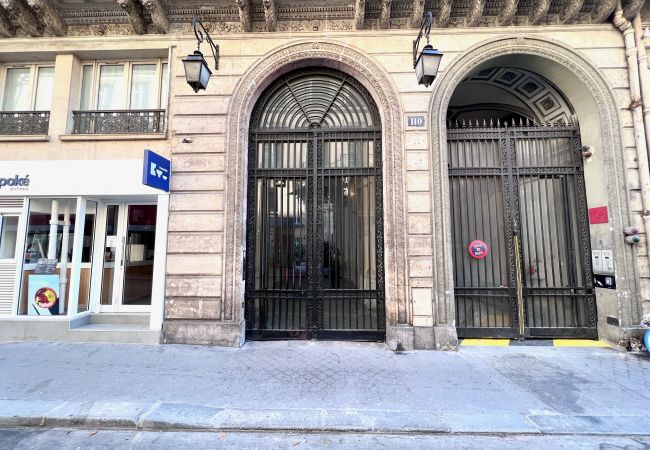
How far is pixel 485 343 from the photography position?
6148mm

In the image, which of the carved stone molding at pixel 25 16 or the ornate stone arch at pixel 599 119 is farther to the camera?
the carved stone molding at pixel 25 16

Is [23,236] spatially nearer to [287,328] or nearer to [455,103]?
[287,328]

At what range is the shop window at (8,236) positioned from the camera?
6.60 m

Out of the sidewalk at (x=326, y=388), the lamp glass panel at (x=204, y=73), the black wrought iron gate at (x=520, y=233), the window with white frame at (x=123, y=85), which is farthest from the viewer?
the window with white frame at (x=123, y=85)

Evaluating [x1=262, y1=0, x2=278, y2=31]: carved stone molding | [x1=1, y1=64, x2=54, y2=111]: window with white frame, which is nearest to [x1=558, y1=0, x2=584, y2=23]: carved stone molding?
[x1=262, y1=0, x2=278, y2=31]: carved stone molding

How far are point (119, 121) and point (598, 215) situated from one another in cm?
1063

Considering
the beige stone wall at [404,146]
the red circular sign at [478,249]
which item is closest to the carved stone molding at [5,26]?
the beige stone wall at [404,146]

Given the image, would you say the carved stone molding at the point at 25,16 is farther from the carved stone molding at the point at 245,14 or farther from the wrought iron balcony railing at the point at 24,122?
the carved stone molding at the point at 245,14

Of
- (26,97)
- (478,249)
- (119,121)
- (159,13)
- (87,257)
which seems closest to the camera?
(159,13)

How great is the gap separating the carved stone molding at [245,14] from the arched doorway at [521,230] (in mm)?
5091

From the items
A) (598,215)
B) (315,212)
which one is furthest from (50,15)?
(598,215)

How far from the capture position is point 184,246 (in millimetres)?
6230

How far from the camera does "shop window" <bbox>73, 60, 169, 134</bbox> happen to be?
21.9ft

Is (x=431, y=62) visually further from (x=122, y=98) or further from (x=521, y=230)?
(x=122, y=98)
